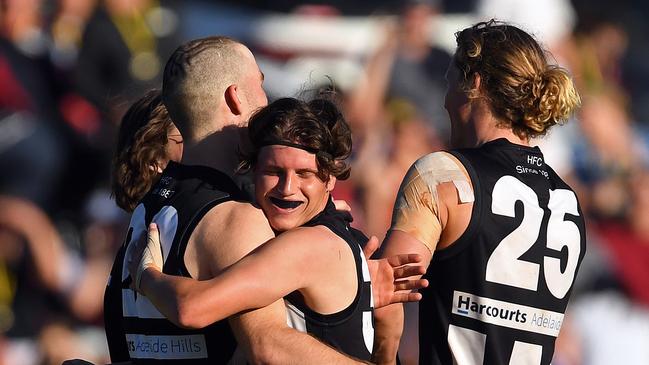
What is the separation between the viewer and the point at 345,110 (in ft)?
27.8

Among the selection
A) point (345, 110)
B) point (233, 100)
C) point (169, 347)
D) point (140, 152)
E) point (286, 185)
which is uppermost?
point (233, 100)

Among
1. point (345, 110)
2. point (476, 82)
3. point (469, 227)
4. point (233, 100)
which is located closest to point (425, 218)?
point (469, 227)

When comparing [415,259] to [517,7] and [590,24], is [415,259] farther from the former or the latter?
[590,24]

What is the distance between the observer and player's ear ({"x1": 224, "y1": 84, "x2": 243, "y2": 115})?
358 centimetres

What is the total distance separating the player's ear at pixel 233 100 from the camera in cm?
358

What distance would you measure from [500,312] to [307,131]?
94 centimetres

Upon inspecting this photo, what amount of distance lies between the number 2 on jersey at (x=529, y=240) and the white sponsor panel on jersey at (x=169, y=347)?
988 millimetres

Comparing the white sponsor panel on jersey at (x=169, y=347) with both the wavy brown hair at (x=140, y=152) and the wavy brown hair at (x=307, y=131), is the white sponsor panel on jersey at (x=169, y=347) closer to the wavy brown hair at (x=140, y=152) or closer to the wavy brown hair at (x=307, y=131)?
the wavy brown hair at (x=307, y=131)

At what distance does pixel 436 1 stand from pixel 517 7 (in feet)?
2.24

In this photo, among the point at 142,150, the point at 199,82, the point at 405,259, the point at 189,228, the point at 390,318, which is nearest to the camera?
the point at 189,228

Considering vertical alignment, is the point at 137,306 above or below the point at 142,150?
below

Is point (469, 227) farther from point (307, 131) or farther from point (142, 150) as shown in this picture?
point (142, 150)

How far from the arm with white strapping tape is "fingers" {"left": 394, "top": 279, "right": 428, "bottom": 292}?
0.20 metres

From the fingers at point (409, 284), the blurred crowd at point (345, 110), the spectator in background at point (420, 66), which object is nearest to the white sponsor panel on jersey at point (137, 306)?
the fingers at point (409, 284)
